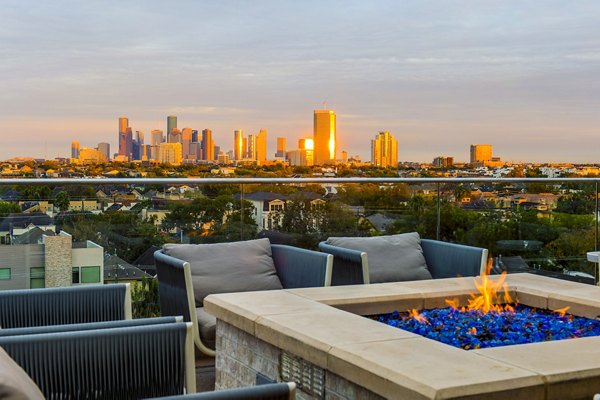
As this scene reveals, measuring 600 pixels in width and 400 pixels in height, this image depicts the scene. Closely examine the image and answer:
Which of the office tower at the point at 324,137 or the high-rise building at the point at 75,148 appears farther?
the high-rise building at the point at 75,148

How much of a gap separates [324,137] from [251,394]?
15063 millimetres

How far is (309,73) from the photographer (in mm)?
26312

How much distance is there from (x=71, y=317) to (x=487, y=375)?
1879 mm

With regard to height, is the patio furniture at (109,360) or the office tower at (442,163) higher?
the office tower at (442,163)

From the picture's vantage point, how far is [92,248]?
502 cm

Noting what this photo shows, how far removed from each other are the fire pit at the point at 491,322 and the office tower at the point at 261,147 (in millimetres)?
14896

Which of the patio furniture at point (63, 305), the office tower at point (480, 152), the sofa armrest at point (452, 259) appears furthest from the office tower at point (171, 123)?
the patio furniture at point (63, 305)

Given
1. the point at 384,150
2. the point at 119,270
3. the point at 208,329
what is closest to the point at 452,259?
the point at 208,329

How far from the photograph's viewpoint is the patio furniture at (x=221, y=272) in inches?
163

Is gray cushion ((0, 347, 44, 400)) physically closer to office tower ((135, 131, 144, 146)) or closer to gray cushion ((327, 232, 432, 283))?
gray cushion ((327, 232, 432, 283))

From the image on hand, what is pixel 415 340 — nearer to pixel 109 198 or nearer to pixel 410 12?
pixel 109 198

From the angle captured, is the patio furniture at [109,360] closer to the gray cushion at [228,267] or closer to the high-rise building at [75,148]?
the gray cushion at [228,267]

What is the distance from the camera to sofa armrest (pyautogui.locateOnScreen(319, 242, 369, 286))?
4.59 m

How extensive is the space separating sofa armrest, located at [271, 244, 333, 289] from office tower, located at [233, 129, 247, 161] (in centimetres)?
1426
